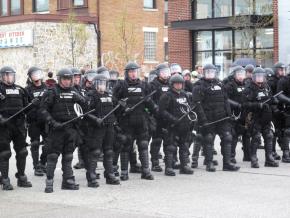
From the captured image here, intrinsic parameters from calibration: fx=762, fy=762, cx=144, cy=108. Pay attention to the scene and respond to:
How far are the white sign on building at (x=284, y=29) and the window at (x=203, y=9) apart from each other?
333cm

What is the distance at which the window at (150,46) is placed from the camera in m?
41.8

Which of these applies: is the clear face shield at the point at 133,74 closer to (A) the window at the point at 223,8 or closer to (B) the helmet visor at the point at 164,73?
(B) the helmet visor at the point at 164,73

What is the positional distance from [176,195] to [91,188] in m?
1.65

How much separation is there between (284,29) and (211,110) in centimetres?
1467

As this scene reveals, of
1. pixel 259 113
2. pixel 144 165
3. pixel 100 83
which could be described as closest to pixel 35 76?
pixel 100 83

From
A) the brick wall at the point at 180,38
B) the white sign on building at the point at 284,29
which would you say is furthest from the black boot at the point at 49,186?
the brick wall at the point at 180,38

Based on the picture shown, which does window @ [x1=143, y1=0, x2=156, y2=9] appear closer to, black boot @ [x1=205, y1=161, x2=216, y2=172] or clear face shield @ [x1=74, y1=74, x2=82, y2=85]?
clear face shield @ [x1=74, y1=74, x2=82, y2=85]

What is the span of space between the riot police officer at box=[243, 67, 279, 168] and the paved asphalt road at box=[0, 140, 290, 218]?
878mm

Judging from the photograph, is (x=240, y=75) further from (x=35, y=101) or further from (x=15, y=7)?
(x=15, y=7)

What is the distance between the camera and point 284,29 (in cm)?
2842

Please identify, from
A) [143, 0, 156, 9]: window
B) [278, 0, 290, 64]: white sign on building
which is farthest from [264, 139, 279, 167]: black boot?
[143, 0, 156, 9]: window

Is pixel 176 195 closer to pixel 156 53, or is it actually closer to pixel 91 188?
pixel 91 188

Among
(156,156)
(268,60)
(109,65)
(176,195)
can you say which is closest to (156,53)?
(109,65)

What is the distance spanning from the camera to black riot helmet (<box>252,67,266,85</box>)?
49.1 ft
